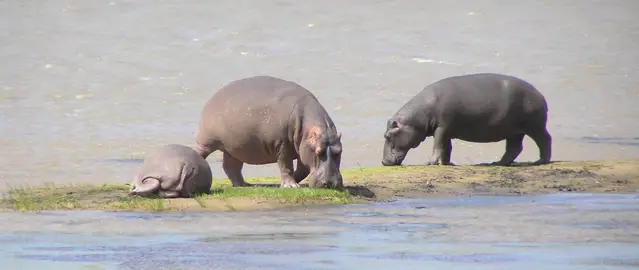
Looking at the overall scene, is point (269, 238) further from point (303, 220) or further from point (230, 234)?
point (303, 220)

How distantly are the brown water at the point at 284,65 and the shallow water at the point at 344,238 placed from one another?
533 cm

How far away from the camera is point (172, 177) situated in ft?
47.4

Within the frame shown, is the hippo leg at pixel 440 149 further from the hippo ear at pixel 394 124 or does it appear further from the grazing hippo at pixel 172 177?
the grazing hippo at pixel 172 177

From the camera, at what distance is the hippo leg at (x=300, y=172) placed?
15.8 meters

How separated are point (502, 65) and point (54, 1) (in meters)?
10.9

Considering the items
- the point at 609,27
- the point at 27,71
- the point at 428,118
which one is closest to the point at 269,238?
the point at 428,118

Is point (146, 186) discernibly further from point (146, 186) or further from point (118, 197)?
point (118, 197)

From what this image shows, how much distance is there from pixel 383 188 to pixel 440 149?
285 centimetres

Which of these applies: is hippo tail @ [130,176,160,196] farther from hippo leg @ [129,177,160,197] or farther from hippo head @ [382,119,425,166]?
hippo head @ [382,119,425,166]

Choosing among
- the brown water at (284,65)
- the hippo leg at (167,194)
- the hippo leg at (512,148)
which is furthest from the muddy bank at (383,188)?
the brown water at (284,65)

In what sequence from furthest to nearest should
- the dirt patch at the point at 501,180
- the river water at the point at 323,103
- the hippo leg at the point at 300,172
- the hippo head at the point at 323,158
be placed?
the dirt patch at the point at 501,180 < the hippo leg at the point at 300,172 < the hippo head at the point at 323,158 < the river water at the point at 323,103

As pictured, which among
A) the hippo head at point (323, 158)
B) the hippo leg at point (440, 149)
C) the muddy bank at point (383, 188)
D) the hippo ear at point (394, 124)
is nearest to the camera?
the muddy bank at point (383, 188)

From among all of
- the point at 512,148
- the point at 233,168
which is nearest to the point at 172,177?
the point at 233,168

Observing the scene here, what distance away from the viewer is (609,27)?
34188mm
